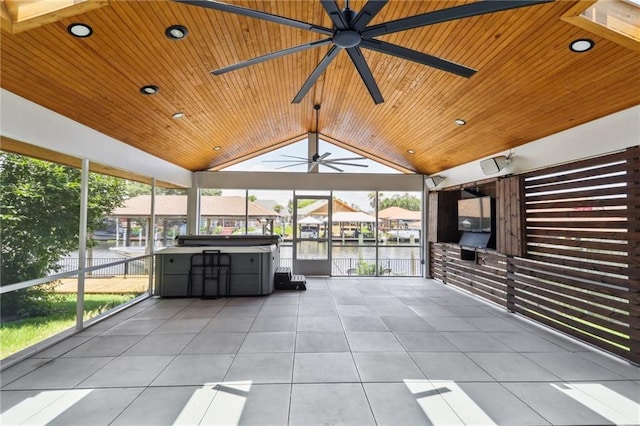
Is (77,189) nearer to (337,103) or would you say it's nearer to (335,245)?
(337,103)

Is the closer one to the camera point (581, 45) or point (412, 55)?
point (412, 55)

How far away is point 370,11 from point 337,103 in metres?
3.65

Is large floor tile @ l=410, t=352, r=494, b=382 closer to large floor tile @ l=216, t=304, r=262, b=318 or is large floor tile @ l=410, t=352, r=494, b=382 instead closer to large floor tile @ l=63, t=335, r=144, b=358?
large floor tile @ l=216, t=304, r=262, b=318

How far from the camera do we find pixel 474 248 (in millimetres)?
5801

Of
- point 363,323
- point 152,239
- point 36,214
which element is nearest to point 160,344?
point 36,214

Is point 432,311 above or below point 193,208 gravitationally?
below

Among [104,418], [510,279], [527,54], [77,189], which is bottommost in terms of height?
[104,418]

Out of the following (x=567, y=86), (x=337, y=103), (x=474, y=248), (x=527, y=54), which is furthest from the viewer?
(x=474, y=248)

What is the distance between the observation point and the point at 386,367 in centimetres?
292

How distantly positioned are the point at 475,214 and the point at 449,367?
12.5 ft

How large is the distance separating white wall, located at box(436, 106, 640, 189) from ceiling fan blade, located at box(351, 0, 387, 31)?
10.5 ft

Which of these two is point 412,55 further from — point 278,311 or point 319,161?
point 278,311

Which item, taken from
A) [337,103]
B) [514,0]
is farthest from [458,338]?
[337,103]

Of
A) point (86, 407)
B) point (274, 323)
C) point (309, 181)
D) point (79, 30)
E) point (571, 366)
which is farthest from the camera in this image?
point (309, 181)
